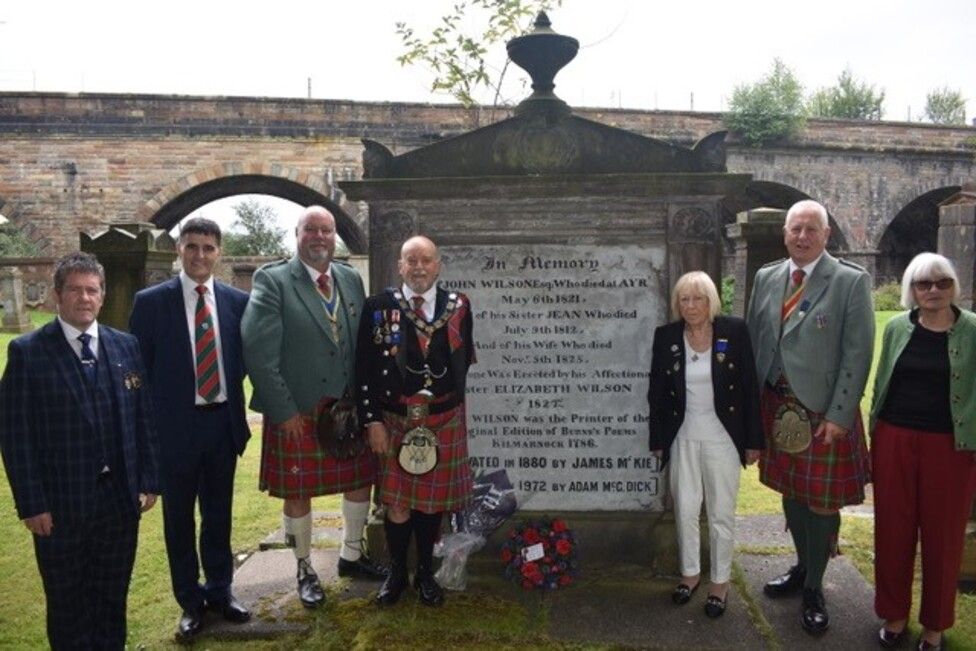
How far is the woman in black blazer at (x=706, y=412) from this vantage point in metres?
3.60

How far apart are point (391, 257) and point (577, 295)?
3.53ft

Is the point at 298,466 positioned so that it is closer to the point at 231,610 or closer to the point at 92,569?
the point at 231,610

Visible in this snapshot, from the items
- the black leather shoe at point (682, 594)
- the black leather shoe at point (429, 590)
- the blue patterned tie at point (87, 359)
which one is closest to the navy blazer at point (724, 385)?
the black leather shoe at point (682, 594)

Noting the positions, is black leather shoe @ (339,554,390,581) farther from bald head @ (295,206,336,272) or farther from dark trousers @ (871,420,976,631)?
dark trousers @ (871,420,976,631)

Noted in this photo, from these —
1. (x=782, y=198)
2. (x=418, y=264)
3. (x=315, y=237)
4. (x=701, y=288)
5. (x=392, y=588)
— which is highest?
(x=782, y=198)

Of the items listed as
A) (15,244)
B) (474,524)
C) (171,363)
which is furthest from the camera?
(15,244)

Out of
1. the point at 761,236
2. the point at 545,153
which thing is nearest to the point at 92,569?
the point at 545,153

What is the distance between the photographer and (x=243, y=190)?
21156mm

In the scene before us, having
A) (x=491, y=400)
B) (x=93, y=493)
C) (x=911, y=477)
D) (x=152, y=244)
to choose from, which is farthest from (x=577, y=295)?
(x=152, y=244)

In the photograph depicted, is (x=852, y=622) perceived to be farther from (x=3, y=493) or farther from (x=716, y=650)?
(x=3, y=493)

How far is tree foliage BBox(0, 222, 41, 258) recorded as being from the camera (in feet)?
66.1

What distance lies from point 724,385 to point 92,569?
9.48ft

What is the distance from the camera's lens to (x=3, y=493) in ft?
20.4

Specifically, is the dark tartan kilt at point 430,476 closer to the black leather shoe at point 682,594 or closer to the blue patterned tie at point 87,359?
the black leather shoe at point 682,594
